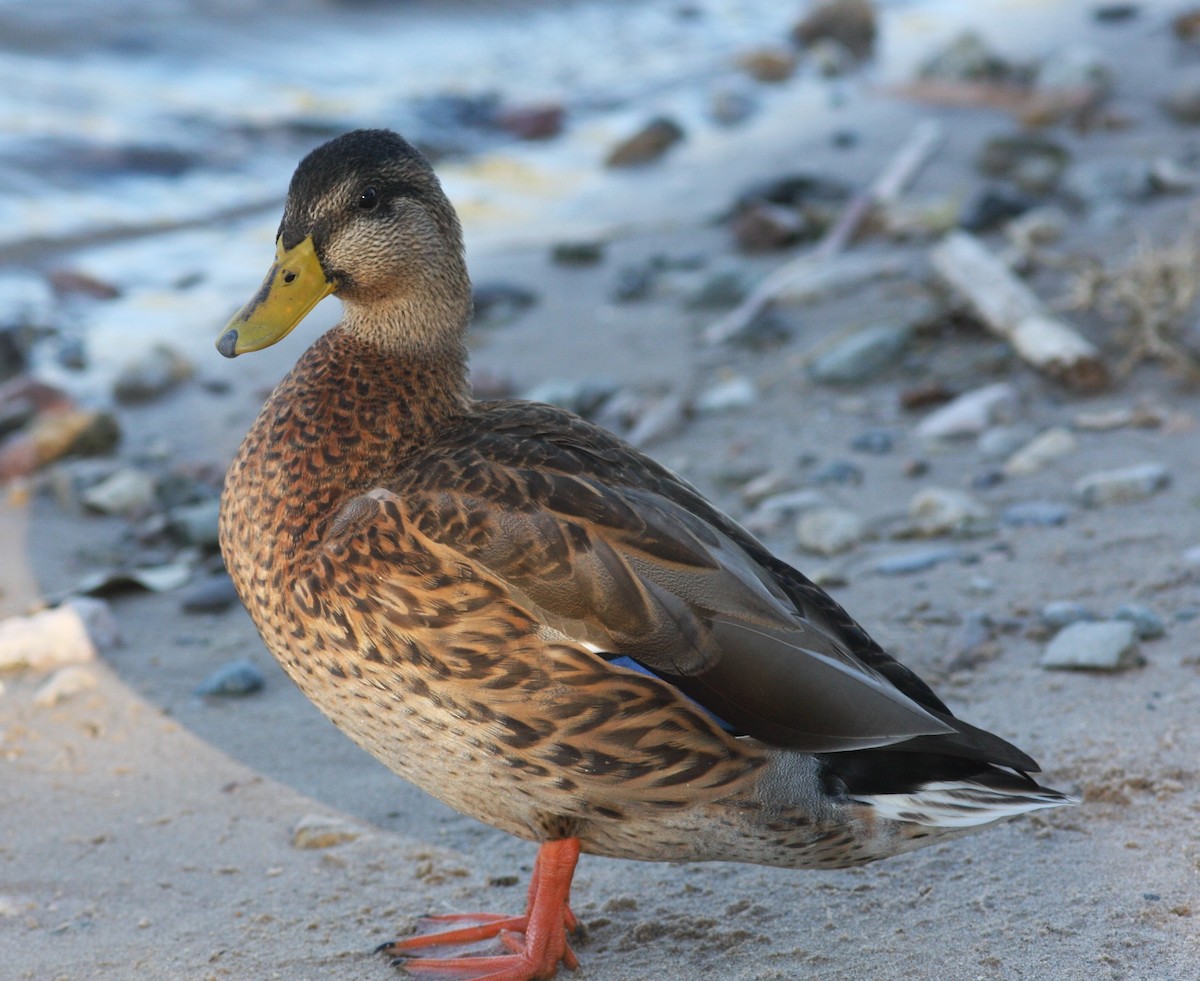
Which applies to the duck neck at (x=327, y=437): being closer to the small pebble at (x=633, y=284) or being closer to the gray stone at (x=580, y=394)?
the gray stone at (x=580, y=394)

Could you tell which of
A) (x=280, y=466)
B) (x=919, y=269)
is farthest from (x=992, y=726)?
(x=919, y=269)

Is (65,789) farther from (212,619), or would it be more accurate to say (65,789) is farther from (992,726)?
(992,726)

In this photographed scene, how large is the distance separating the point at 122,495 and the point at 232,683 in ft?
5.04

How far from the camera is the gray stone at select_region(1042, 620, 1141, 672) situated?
3.49m

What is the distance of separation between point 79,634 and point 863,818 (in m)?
2.48

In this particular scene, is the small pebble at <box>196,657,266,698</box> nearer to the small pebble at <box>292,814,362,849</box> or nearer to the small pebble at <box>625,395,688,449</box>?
the small pebble at <box>292,814,362,849</box>

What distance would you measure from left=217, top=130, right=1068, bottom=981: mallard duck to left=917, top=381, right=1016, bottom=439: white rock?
2.30 metres

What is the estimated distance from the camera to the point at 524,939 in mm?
2904

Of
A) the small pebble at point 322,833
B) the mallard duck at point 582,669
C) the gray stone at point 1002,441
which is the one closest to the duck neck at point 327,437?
the mallard duck at point 582,669

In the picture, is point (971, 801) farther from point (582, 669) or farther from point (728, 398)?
point (728, 398)

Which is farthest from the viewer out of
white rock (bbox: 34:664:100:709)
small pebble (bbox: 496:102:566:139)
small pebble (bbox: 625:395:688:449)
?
small pebble (bbox: 496:102:566:139)

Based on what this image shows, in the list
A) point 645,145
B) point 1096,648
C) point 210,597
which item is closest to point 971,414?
point 1096,648

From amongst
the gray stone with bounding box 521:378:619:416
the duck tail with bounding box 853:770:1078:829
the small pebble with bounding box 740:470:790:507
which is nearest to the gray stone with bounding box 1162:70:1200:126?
the gray stone with bounding box 521:378:619:416

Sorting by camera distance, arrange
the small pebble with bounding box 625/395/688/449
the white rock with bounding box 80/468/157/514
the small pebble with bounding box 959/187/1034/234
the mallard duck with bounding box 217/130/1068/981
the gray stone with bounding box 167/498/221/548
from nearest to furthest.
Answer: the mallard duck with bounding box 217/130/1068/981 → the gray stone with bounding box 167/498/221/548 → the white rock with bounding box 80/468/157/514 → the small pebble with bounding box 625/395/688/449 → the small pebble with bounding box 959/187/1034/234
